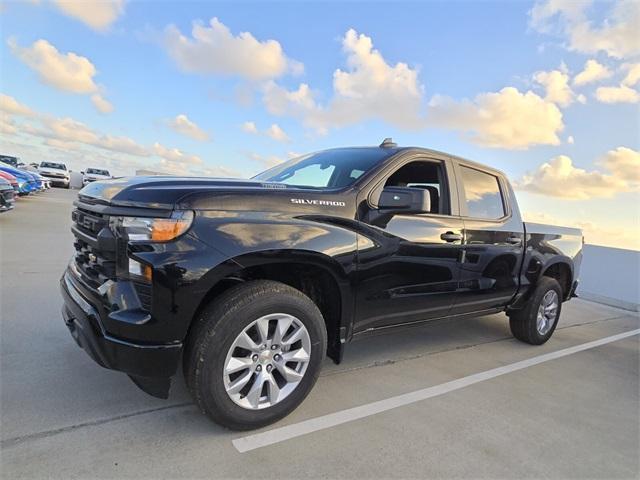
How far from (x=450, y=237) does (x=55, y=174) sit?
32100 mm

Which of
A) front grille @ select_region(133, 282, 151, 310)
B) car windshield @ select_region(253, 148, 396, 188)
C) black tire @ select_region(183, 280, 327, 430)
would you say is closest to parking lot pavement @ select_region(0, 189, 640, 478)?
black tire @ select_region(183, 280, 327, 430)

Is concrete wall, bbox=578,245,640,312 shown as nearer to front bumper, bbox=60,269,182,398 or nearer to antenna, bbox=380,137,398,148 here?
antenna, bbox=380,137,398,148

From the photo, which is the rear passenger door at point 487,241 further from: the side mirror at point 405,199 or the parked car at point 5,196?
the parked car at point 5,196

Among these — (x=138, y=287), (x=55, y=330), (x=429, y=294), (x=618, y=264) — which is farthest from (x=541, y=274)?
(x=618, y=264)

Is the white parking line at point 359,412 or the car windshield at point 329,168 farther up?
the car windshield at point 329,168

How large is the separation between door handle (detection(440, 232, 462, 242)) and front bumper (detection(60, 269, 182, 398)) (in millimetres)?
2278

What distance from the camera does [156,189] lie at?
8.15 feet

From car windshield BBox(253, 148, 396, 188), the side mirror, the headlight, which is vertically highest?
car windshield BBox(253, 148, 396, 188)

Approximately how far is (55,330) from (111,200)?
82.0 inches

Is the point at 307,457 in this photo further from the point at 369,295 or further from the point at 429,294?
the point at 429,294

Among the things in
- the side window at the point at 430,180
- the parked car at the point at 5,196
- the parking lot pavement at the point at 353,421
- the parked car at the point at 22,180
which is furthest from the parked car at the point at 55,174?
the side window at the point at 430,180

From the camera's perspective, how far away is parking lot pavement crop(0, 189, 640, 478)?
2.35m

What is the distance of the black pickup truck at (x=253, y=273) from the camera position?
236 cm

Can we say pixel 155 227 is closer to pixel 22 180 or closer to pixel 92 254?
pixel 92 254
